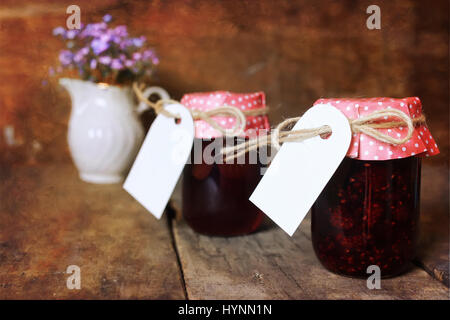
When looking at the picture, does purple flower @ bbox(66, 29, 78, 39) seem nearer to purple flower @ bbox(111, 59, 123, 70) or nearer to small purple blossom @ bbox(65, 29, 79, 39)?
small purple blossom @ bbox(65, 29, 79, 39)

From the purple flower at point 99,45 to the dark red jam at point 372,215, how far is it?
2.01 ft

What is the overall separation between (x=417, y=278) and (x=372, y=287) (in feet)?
0.21

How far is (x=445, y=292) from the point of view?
1.49ft

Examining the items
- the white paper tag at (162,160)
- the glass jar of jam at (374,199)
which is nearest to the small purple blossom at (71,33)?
the white paper tag at (162,160)

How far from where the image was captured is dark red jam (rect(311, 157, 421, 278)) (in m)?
0.46

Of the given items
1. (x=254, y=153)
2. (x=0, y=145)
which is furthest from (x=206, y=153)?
(x=0, y=145)

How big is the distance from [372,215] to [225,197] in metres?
0.22

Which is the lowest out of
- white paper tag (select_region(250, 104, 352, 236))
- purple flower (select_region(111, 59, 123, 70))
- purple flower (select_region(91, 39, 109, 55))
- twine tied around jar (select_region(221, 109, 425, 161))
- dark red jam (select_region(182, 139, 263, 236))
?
dark red jam (select_region(182, 139, 263, 236))

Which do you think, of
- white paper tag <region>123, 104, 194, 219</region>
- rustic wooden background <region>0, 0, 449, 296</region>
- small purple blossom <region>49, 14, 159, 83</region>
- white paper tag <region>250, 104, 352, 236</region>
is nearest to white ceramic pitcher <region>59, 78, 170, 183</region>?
small purple blossom <region>49, 14, 159, 83</region>

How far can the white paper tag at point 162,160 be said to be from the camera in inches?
23.3

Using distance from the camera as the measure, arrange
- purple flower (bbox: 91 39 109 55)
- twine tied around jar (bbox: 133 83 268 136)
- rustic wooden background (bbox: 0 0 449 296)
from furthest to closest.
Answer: rustic wooden background (bbox: 0 0 449 296), purple flower (bbox: 91 39 109 55), twine tied around jar (bbox: 133 83 268 136)

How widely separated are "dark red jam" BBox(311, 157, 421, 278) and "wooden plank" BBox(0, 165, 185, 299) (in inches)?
6.7

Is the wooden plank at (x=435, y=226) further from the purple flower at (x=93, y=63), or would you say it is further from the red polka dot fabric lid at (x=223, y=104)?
the purple flower at (x=93, y=63)
